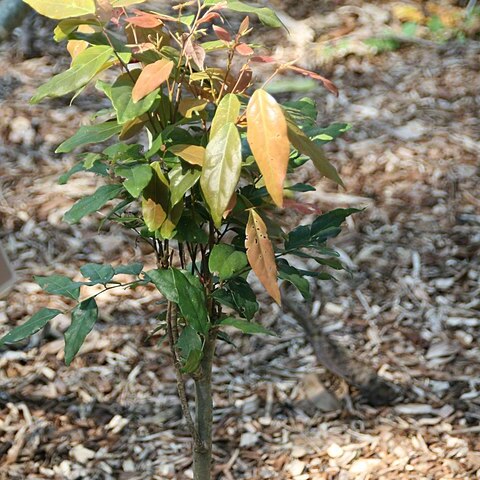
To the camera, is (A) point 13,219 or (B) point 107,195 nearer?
(B) point 107,195

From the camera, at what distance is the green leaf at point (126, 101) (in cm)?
108

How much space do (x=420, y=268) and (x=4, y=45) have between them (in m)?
2.56

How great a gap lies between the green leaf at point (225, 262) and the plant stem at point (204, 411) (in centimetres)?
23

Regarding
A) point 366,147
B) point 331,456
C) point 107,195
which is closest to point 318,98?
point 366,147

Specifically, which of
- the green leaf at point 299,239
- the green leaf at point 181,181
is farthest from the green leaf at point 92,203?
the green leaf at point 299,239

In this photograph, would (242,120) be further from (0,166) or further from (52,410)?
(0,166)

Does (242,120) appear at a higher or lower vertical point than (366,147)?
higher

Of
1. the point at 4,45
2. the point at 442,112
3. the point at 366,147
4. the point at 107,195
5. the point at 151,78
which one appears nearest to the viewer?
the point at 151,78

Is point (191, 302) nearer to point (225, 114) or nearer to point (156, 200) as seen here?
point (156, 200)

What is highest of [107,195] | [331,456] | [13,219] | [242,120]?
[242,120]

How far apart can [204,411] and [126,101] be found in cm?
72

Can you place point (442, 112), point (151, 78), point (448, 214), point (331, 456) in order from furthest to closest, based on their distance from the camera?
point (442, 112), point (448, 214), point (331, 456), point (151, 78)

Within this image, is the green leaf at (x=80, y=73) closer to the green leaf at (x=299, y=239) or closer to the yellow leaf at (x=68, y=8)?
the yellow leaf at (x=68, y=8)

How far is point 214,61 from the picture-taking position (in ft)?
13.6
